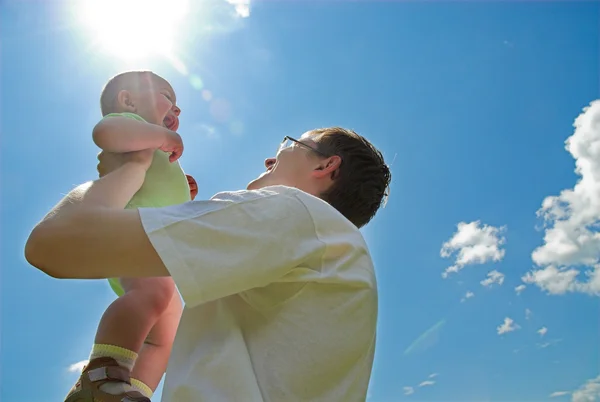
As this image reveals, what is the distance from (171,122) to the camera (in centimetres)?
348

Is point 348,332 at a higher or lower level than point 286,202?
lower

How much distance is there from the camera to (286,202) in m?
1.79

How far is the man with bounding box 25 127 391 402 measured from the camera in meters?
1.57

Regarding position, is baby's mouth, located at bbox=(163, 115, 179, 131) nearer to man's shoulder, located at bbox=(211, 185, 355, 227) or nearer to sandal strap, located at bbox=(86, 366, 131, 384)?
sandal strap, located at bbox=(86, 366, 131, 384)

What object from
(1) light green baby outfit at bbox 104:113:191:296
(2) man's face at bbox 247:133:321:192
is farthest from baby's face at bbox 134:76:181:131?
(2) man's face at bbox 247:133:321:192

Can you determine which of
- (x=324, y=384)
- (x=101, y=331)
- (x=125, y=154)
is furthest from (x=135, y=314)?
(x=324, y=384)

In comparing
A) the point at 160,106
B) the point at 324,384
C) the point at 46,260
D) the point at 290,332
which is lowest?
the point at 324,384

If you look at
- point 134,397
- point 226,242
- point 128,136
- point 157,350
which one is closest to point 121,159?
point 128,136

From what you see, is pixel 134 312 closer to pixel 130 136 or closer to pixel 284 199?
pixel 130 136

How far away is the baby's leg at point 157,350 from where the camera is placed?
267cm

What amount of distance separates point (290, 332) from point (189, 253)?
44cm

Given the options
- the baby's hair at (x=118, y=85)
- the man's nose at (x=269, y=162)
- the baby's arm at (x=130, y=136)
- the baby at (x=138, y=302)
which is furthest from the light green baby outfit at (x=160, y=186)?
the man's nose at (x=269, y=162)

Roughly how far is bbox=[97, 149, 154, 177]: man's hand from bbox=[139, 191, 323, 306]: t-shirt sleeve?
109 cm

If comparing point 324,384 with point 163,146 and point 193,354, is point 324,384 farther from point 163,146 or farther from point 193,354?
point 163,146
